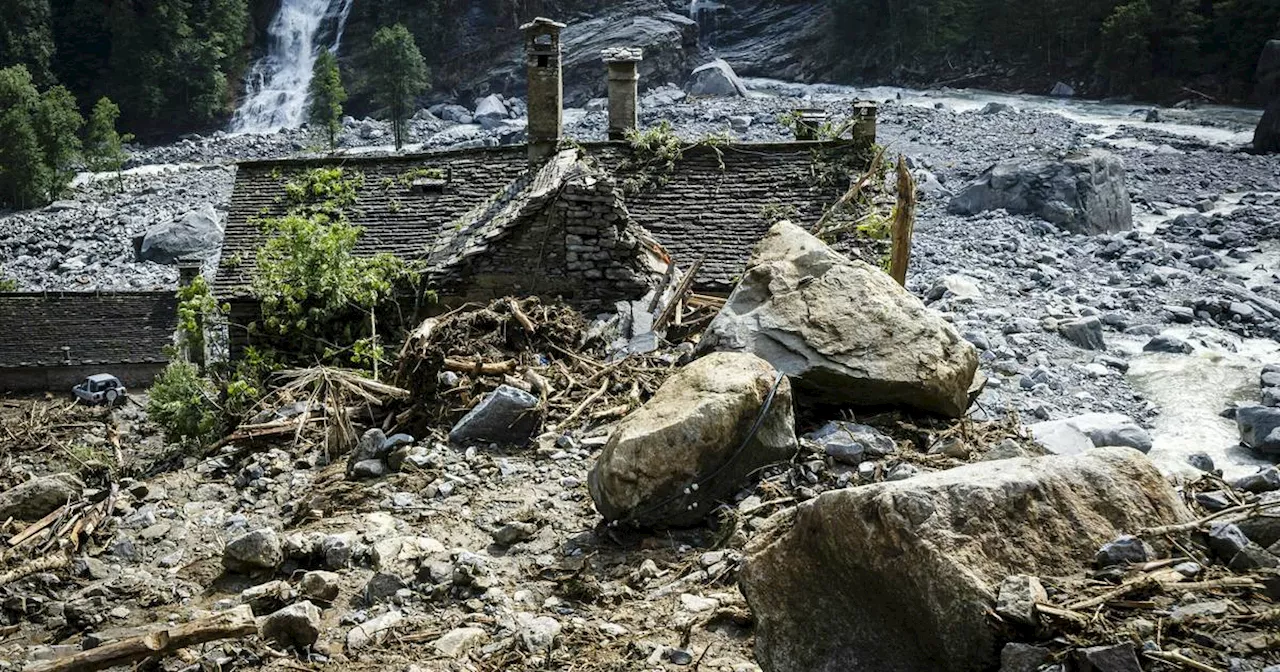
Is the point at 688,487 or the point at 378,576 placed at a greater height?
the point at 688,487

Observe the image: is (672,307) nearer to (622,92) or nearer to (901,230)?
(901,230)

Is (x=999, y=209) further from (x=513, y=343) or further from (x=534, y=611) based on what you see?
(x=534, y=611)

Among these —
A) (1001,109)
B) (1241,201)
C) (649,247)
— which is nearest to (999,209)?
(1241,201)

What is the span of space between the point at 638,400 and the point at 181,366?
Result: 709cm

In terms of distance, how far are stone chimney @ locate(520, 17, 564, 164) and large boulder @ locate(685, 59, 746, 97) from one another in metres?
32.5

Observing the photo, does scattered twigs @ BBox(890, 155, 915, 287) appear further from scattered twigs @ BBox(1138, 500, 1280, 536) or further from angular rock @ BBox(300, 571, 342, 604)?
scattered twigs @ BBox(1138, 500, 1280, 536)

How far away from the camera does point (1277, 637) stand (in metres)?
3.70

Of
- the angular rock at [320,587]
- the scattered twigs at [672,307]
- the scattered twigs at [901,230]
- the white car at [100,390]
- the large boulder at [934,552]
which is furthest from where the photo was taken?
the white car at [100,390]

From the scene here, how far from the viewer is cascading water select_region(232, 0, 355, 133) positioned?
52.6 meters

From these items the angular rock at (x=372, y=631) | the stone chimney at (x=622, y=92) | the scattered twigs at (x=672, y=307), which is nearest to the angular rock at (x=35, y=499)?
the angular rock at (x=372, y=631)

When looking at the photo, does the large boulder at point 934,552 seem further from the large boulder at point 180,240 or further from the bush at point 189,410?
the large boulder at point 180,240

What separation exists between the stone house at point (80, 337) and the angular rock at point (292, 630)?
1995 cm

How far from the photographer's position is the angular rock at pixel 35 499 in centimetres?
931

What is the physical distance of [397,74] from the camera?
154ft
